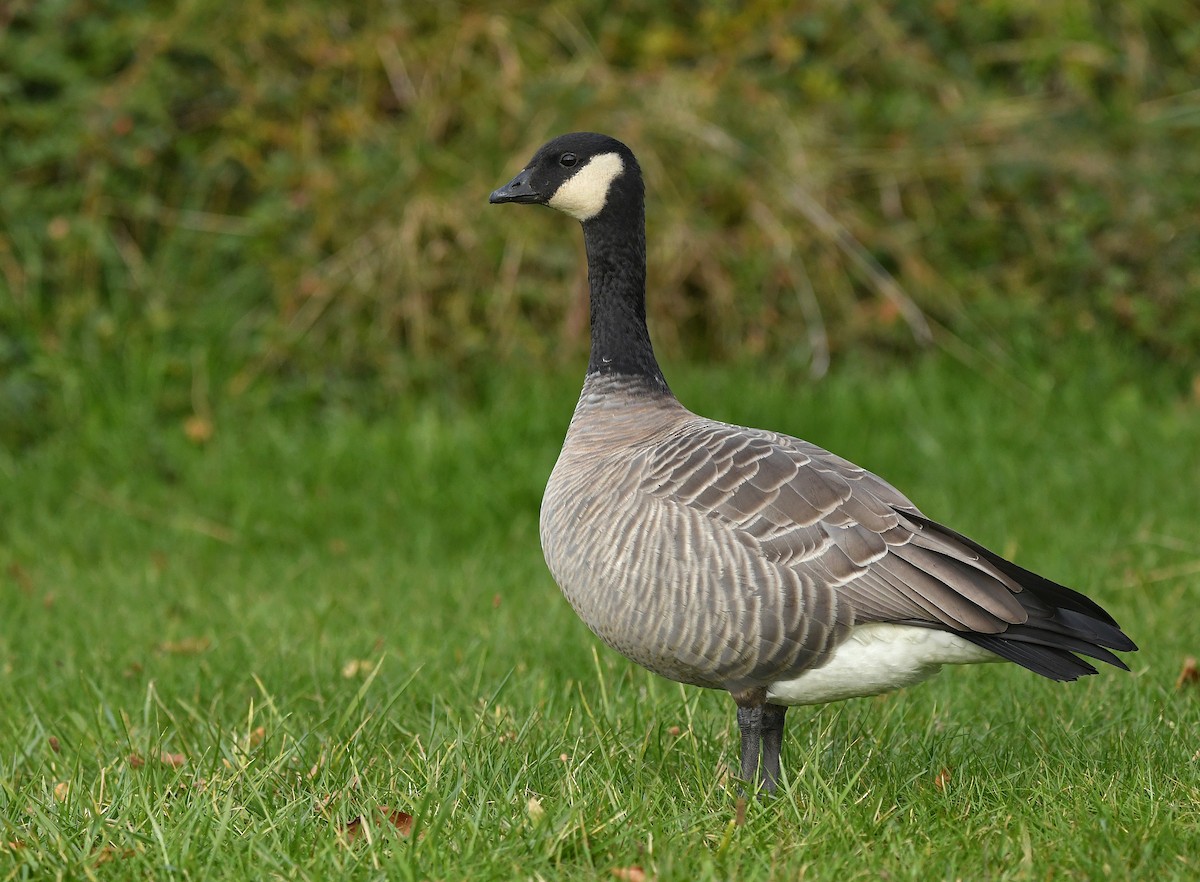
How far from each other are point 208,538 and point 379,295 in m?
2.45

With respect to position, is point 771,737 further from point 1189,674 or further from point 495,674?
point 1189,674

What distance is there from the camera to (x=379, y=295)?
383 inches

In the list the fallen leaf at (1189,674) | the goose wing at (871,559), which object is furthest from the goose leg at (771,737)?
the fallen leaf at (1189,674)

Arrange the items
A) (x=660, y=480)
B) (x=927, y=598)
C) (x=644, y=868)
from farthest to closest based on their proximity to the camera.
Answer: (x=660, y=480)
(x=927, y=598)
(x=644, y=868)

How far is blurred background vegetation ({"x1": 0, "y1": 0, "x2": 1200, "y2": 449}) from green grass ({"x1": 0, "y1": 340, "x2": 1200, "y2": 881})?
0.44 meters

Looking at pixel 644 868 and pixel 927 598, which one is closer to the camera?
pixel 644 868

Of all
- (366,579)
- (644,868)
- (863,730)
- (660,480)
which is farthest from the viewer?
(366,579)

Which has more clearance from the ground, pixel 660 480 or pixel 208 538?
pixel 660 480

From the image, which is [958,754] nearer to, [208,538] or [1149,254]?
[208,538]

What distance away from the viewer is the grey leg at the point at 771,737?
167 inches

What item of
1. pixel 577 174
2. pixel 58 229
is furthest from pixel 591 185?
pixel 58 229

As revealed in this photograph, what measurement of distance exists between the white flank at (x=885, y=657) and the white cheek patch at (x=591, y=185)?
5.98 ft

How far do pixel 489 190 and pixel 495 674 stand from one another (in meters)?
4.98

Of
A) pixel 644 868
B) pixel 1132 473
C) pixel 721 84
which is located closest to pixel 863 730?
pixel 644 868
